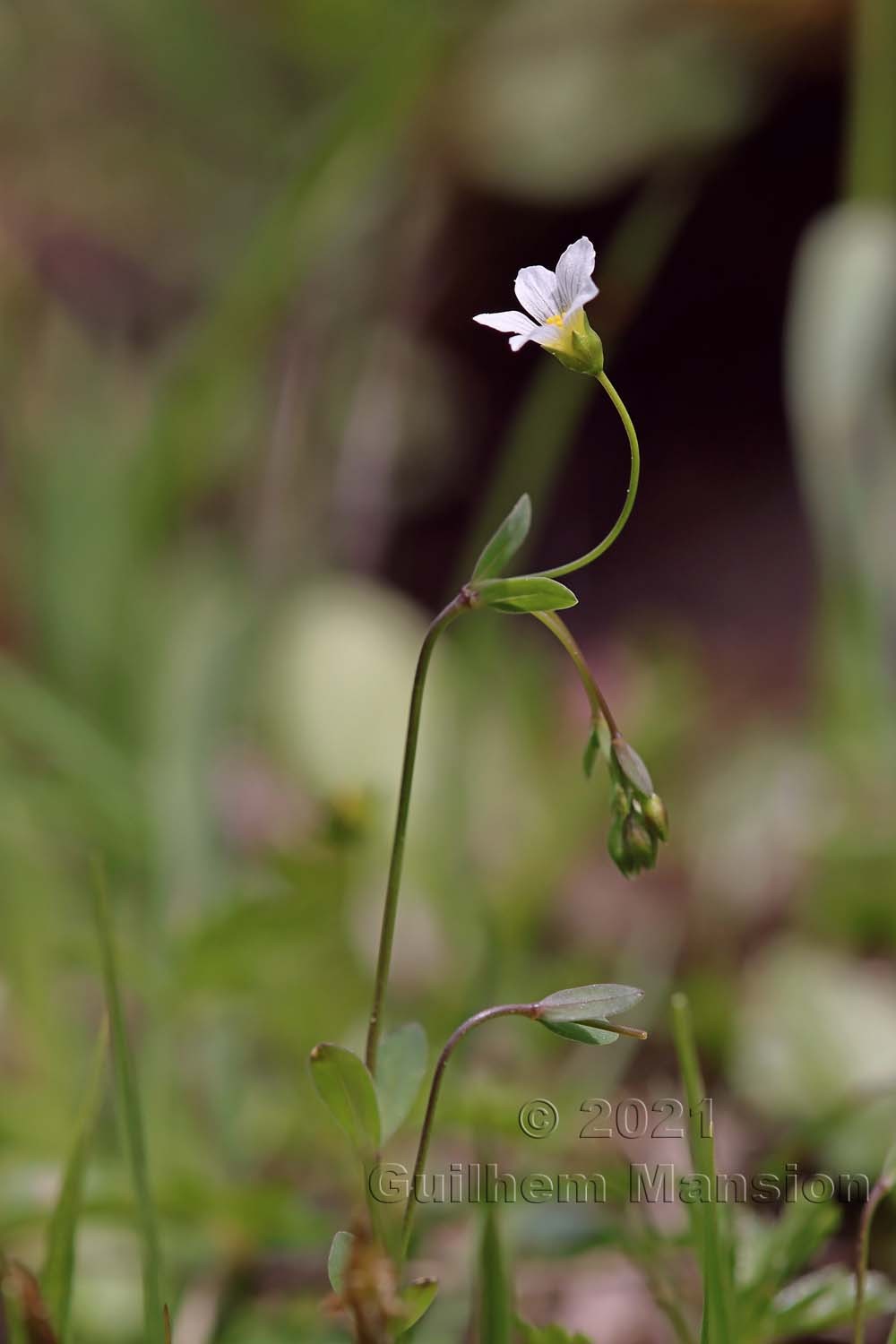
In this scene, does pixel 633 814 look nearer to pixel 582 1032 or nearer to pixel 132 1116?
pixel 582 1032

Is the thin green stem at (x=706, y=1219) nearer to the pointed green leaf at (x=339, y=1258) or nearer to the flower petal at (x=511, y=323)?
the pointed green leaf at (x=339, y=1258)

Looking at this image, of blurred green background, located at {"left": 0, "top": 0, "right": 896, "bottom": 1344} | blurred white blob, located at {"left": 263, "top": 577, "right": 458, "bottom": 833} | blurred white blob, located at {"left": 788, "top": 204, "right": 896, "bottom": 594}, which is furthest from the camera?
blurred white blob, located at {"left": 263, "top": 577, "right": 458, "bottom": 833}

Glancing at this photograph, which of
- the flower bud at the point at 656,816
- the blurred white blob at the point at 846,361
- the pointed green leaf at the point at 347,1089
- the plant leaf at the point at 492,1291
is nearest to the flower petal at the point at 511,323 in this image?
the flower bud at the point at 656,816

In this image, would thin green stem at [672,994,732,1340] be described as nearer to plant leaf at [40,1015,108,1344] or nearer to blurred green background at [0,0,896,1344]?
blurred green background at [0,0,896,1344]

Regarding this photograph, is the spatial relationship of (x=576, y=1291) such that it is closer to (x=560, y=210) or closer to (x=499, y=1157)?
(x=499, y=1157)

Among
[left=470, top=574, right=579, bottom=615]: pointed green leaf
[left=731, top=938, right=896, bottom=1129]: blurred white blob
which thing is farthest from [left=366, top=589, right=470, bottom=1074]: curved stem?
[left=731, top=938, right=896, bottom=1129]: blurred white blob

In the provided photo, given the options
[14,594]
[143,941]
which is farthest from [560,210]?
[143,941]
